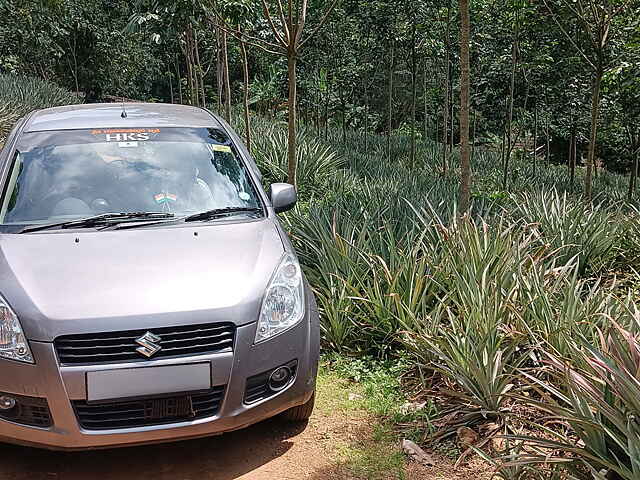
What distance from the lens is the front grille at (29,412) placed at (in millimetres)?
3012

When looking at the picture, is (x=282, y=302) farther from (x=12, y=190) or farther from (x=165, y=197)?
(x=12, y=190)

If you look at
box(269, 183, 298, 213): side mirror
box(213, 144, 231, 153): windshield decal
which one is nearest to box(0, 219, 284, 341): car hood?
box(269, 183, 298, 213): side mirror

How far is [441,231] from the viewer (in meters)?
5.44

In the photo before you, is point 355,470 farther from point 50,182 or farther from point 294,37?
point 294,37

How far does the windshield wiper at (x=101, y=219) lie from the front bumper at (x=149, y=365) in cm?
93

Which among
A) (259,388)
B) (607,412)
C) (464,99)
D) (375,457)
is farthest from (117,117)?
(607,412)

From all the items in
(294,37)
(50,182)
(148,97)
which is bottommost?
(148,97)

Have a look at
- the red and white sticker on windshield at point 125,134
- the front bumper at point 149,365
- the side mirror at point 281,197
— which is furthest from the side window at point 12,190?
the side mirror at point 281,197

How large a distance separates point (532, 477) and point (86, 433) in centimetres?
199

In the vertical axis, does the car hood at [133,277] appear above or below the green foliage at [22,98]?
above

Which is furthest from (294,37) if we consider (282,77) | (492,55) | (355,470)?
(282,77)

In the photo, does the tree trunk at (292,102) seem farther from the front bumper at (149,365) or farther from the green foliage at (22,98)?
the green foliage at (22,98)

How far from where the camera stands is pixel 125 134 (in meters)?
4.42

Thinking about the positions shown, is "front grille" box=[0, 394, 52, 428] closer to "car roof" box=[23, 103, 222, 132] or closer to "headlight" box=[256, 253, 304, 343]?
"headlight" box=[256, 253, 304, 343]
